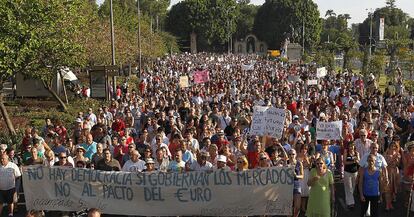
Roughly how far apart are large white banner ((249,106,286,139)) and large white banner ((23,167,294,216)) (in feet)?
11.2

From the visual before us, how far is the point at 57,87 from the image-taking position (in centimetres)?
3156

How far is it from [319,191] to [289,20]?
10896 centimetres

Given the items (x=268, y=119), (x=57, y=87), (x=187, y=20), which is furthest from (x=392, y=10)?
(x=268, y=119)

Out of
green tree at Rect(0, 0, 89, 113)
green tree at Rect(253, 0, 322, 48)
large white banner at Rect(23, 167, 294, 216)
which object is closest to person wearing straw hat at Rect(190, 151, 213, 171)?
large white banner at Rect(23, 167, 294, 216)

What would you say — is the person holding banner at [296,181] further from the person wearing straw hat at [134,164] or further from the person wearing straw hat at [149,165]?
the person wearing straw hat at [134,164]

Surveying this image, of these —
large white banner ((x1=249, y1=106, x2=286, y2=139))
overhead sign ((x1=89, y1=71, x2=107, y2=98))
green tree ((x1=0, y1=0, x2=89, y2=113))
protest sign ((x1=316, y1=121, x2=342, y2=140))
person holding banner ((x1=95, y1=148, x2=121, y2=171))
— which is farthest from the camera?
overhead sign ((x1=89, y1=71, x2=107, y2=98))

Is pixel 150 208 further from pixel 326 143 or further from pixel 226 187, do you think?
pixel 326 143

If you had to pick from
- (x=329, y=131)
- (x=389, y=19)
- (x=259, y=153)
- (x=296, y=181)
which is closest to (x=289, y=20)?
(x=389, y=19)

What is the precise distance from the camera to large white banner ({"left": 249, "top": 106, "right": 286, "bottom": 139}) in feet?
38.6

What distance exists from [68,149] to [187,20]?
10657 centimetres

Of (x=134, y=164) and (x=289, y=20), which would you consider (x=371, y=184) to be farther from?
(x=289, y=20)

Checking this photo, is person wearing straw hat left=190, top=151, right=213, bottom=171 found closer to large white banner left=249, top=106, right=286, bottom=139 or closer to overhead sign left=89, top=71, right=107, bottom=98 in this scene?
large white banner left=249, top=106, right=286, bottom=139

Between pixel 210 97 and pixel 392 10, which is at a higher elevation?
pixel 392 10

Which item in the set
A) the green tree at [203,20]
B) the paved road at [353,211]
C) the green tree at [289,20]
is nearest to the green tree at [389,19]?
the green tree at [289,20]
